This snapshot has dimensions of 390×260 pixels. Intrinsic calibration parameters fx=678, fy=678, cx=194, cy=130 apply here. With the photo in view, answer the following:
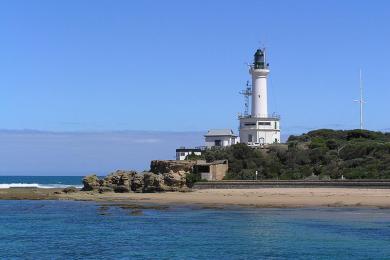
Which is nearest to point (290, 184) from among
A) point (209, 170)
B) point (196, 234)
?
point (209, 170)

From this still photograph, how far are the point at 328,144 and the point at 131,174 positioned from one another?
21.6 metres

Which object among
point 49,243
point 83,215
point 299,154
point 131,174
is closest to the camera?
point 49,243

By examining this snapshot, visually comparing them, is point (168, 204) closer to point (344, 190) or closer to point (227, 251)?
point (344, 190)

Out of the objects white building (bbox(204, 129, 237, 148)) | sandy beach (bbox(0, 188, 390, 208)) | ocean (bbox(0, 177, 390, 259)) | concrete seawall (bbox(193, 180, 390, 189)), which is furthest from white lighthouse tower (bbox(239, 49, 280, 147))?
ocean (bbox(0, 177, 390, 259))

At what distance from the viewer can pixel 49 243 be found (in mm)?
27172

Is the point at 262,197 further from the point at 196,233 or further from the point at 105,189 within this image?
the point at 196,233

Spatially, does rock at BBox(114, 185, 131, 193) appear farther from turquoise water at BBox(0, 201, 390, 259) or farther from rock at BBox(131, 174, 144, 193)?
turquoise water at BBox(0, 201, 390, 259)

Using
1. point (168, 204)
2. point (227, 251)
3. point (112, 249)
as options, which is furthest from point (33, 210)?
point (227, 251)

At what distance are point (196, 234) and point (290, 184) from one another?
23.5 metres

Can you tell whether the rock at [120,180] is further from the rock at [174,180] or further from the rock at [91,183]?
the rock at [174,180]

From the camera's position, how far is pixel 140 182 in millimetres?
56312

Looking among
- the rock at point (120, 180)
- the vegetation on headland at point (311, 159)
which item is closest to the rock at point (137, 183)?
the rock at point (120, 180)

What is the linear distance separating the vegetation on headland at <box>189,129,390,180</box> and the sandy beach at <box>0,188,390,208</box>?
7.01m

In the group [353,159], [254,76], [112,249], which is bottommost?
[112,249]
